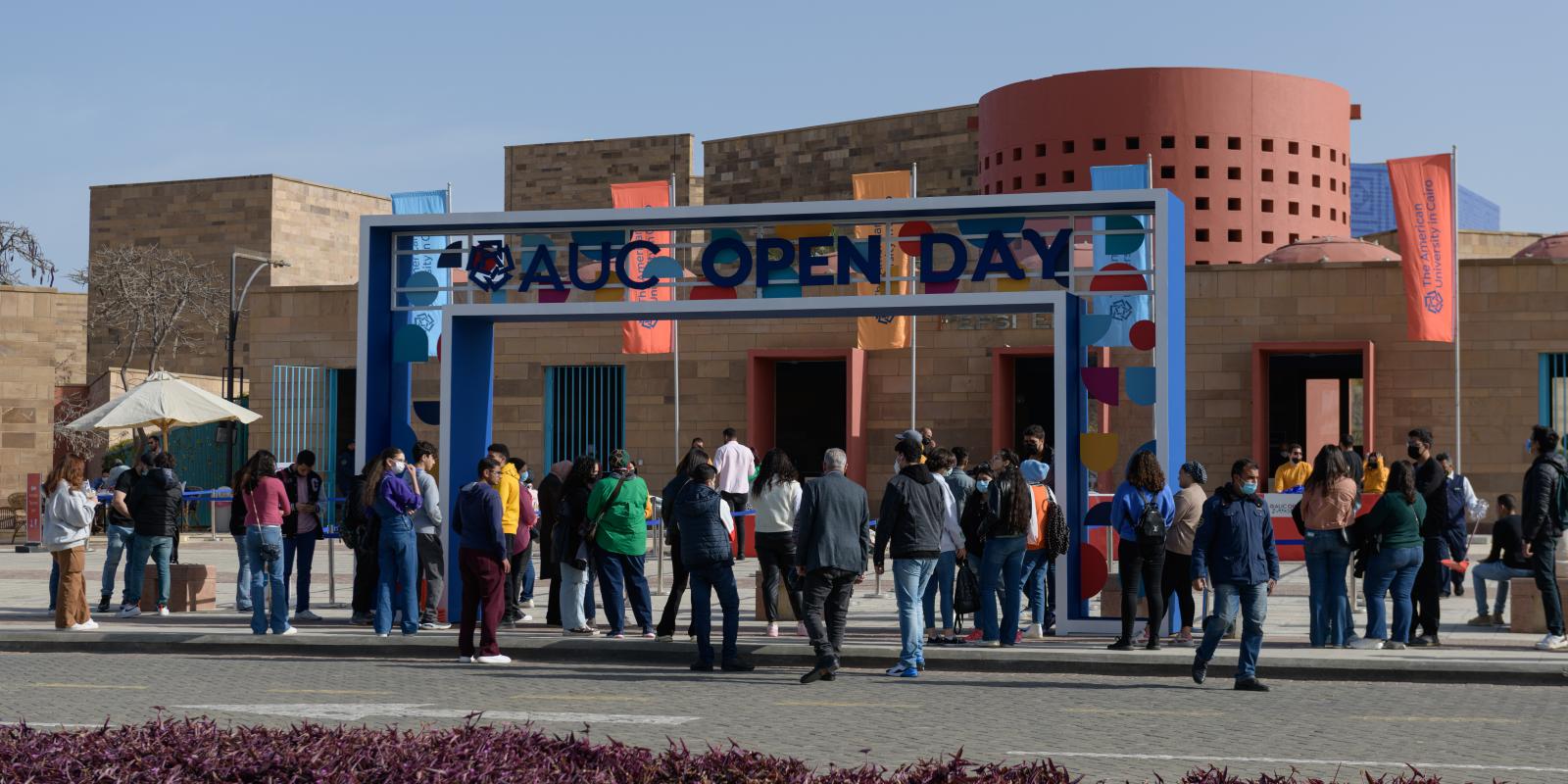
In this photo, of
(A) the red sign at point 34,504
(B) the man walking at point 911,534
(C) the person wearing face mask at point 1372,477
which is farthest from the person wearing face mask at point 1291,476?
(A) the red sign at point 34,504

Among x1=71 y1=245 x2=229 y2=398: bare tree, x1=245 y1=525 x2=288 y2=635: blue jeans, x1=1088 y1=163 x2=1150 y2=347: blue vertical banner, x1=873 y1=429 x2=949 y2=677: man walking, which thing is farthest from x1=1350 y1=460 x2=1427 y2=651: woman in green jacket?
x1=71 y1=245 x2=229 y2=398: bare tree

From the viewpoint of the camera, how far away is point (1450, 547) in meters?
15.4

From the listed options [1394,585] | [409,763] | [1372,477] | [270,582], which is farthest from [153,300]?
[409,763]

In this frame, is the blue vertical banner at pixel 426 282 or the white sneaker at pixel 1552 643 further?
the blue vertical banner at pixel 426 282

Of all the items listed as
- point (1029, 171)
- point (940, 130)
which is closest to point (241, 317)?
point (940, 130)

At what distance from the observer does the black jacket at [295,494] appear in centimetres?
1666

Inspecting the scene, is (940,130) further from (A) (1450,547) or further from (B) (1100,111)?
(A) (1450,547)

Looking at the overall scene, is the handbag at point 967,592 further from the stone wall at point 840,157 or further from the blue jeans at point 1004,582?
the stone wall at point 840,157

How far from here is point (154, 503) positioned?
17.2 meters

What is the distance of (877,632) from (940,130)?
104 feet

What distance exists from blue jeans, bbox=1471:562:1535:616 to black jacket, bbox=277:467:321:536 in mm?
10541

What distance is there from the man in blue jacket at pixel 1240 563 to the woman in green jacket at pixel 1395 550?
89.3 inches

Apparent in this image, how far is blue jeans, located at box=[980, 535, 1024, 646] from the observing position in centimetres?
1403

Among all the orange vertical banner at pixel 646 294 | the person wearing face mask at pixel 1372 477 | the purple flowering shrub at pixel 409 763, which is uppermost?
the orange vertical banner at pixel 646 294
